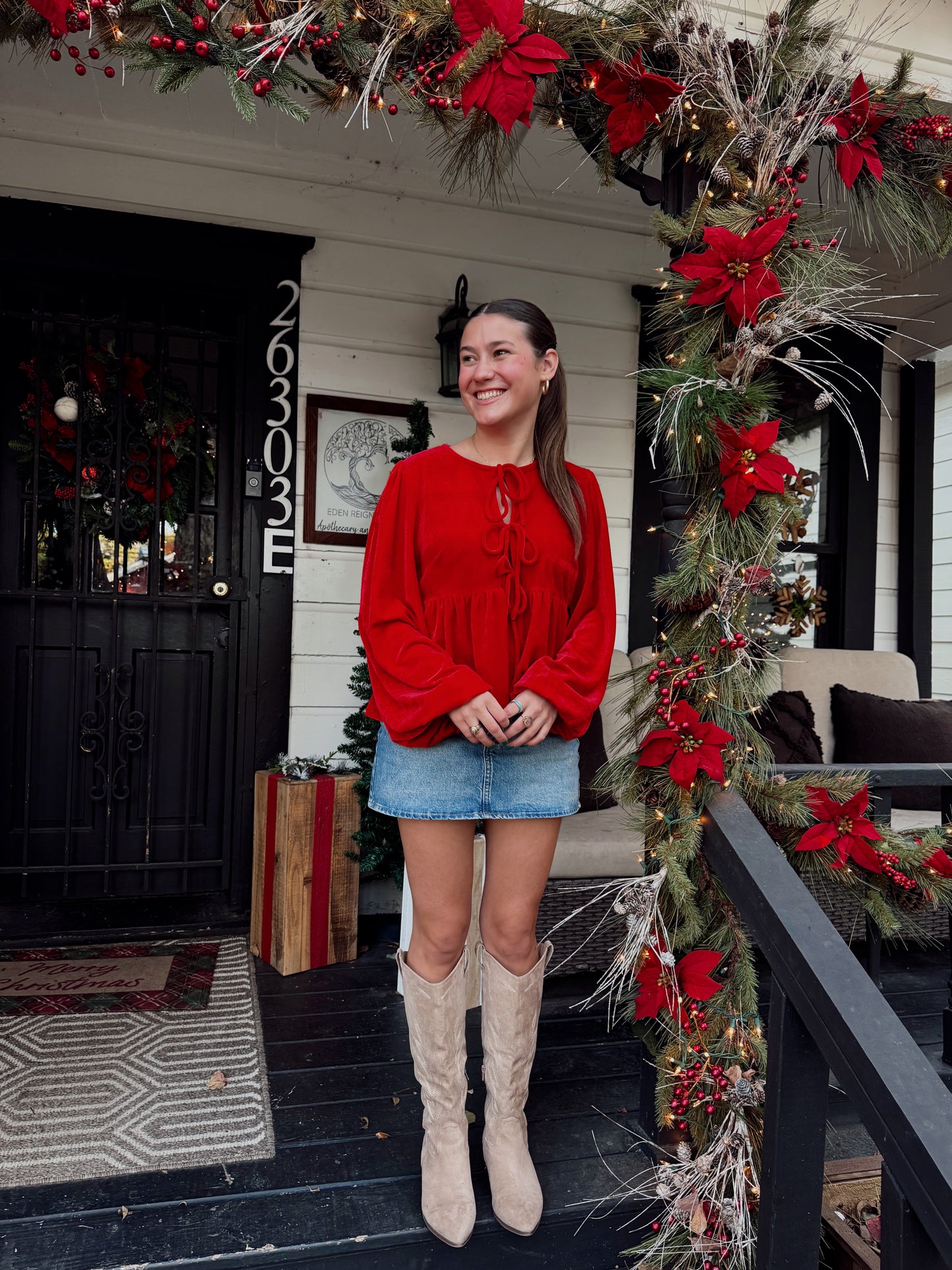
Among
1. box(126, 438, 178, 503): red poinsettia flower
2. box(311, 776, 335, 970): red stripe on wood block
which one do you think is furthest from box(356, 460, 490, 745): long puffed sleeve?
box(126, 438, 178, 503): red poinsettia flower

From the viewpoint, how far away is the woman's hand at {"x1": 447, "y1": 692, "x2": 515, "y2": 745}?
140cm


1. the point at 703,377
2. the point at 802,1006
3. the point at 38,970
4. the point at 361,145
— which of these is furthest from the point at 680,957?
the point at 361,145

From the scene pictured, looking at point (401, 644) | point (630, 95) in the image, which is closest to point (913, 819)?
point (401, 644)

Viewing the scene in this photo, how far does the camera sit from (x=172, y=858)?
10.5ft

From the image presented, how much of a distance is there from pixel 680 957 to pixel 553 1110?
564mm

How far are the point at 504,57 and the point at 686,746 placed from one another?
49.4 inches

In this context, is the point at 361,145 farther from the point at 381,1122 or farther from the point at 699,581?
the point at 381,1122

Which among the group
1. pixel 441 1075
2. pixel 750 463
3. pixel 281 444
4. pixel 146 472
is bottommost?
pixel 441 1075

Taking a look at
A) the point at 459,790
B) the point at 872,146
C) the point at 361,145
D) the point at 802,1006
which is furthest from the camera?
the point at 361,145

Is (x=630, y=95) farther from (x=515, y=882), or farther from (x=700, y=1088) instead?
(x=700, y=1088)

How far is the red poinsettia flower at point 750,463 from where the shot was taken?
158 centimetres

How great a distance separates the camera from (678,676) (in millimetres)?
1623

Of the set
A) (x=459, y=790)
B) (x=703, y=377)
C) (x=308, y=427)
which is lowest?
(x=459, y=790)

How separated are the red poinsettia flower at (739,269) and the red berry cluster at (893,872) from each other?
1021mm
